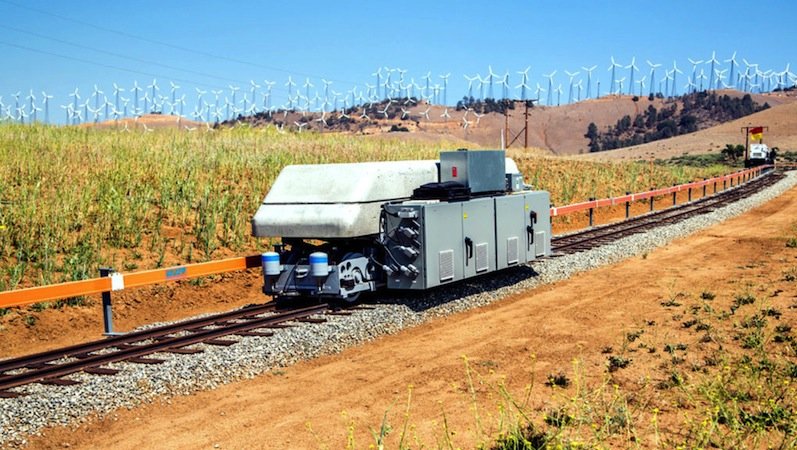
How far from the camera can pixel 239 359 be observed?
385 inches

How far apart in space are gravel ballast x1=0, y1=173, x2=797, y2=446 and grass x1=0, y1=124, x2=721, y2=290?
5824 mm

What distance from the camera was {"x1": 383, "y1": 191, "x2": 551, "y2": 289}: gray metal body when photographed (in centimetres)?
1261

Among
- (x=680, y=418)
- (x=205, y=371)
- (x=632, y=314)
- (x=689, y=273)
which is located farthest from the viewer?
(x=689, y=273)

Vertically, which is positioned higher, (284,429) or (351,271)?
(351,271)

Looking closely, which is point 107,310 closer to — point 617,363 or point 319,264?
point 319,264

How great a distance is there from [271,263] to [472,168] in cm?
396

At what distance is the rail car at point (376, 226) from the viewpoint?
12516 millimetres

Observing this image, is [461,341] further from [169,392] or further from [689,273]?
[689,273]

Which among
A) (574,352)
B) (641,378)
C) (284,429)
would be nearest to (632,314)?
(574,352)

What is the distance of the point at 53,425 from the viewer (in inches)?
305

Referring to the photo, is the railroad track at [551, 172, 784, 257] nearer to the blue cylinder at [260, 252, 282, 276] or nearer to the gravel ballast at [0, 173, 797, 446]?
the gravel ballast at [0, 173, 797, 446]

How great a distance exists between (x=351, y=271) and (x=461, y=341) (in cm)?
250

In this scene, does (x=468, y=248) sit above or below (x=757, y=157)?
below

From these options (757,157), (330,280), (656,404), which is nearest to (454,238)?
(330,280)
